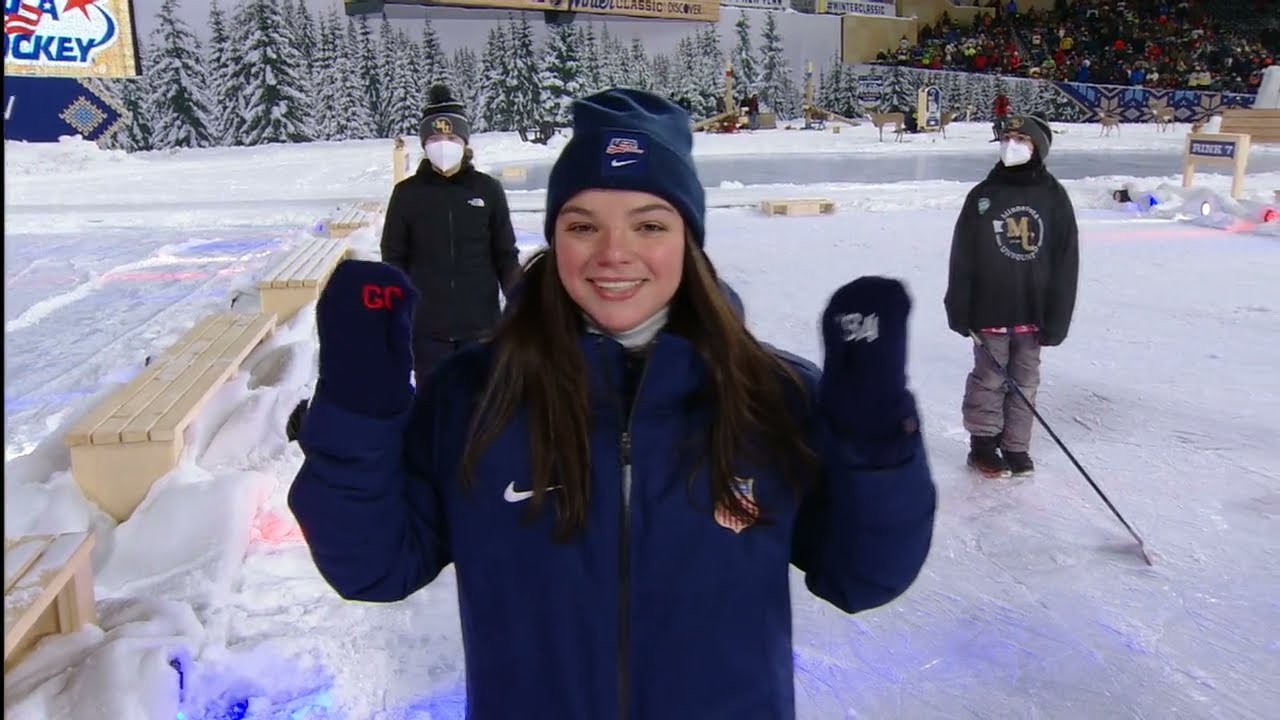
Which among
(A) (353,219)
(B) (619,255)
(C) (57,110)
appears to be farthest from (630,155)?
(C) (57,110)

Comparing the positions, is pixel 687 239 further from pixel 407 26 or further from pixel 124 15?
pixel 407 26

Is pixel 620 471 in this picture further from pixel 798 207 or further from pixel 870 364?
pixel 798 207

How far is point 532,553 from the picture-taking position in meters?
1.13

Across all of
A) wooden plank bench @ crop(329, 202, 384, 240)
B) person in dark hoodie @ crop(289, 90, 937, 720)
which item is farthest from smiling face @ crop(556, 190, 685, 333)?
wooden plank bench @ crop(329, 202, 384, 240)

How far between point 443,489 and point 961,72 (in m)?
34.1

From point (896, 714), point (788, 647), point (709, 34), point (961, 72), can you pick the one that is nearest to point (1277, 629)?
point (896, 714)

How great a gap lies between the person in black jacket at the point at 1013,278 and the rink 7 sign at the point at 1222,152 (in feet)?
27.3

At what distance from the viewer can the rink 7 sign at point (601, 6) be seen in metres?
21.5

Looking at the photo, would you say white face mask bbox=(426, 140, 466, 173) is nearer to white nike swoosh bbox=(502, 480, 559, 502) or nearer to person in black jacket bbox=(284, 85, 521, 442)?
person in black jacket bbox=(284, 85, 521, 442)

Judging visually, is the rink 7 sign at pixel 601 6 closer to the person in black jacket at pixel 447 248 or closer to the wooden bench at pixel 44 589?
the person in black jacket at pixel 447 248

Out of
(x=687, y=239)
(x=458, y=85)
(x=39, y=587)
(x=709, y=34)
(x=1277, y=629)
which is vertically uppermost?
(x=709, y=34)

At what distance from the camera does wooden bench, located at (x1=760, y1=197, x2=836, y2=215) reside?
426 inches

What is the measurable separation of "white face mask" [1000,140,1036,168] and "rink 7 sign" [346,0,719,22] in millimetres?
20174

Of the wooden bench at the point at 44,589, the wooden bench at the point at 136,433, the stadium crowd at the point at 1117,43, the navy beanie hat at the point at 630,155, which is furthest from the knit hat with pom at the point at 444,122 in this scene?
the stadium crowd at the point at 1117,43
